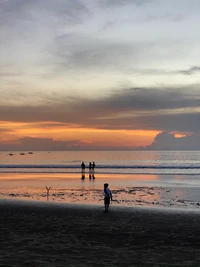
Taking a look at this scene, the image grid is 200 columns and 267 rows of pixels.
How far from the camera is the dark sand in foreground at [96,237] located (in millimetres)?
11125

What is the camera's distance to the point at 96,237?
14383mm

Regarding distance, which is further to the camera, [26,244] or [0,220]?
[0,220]

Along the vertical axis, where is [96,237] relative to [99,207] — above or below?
below

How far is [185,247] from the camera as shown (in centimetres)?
1297

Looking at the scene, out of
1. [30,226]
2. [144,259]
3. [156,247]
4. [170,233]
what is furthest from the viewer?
[30,226]

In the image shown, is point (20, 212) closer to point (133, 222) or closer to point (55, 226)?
point (55, 226)

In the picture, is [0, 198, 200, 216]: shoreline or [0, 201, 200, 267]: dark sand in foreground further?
[0, 198, 200, 216]: shoreline

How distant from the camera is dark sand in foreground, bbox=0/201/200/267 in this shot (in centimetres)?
1112

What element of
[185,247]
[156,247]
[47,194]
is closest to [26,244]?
[156,247]

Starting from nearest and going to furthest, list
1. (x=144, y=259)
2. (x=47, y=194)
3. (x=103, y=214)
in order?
(x=144, y=259)
(x=103, y=214)
(x=47, y=194)

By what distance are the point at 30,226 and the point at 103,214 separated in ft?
15.0

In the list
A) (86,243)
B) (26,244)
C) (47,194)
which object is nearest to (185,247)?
(86,243)

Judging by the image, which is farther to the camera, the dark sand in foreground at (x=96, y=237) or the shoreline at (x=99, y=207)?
the shoreline at (x=99, y=207)

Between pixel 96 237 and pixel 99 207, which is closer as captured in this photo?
pixel 96 237
